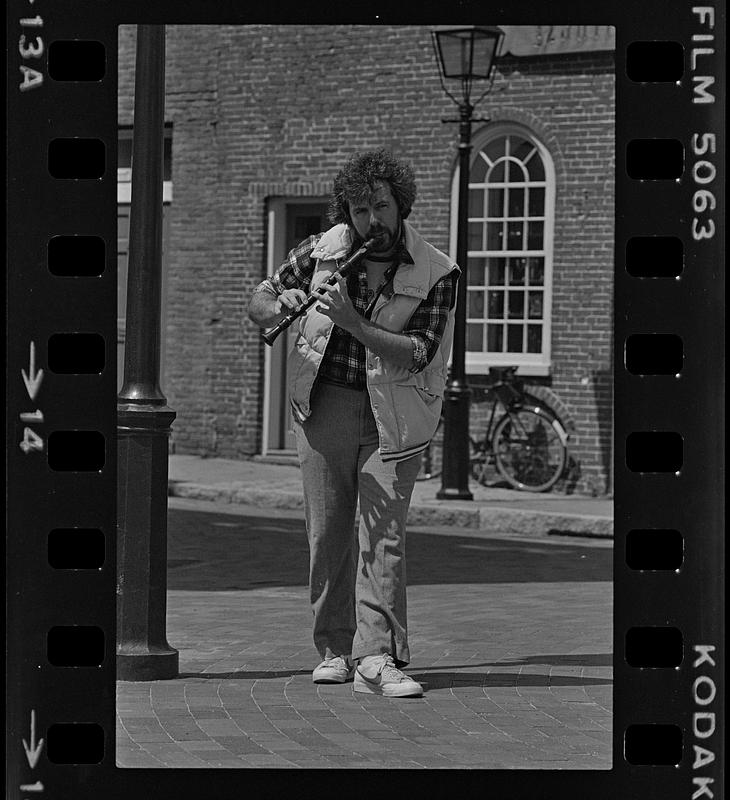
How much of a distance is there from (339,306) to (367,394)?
0.52 meters

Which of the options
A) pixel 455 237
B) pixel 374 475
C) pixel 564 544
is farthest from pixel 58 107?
pixel 455 237

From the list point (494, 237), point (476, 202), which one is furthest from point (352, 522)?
point (476, 202)

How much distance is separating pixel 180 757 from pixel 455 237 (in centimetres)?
764

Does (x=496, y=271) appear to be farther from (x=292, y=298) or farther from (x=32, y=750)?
(x=32, y=750)

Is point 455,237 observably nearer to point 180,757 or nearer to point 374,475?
point 374,475

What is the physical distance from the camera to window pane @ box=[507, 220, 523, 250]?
22.7ft

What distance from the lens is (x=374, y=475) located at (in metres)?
4.98

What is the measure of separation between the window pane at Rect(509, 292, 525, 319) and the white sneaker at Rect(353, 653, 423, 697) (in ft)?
8.50

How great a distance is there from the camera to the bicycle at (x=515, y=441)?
987 cm

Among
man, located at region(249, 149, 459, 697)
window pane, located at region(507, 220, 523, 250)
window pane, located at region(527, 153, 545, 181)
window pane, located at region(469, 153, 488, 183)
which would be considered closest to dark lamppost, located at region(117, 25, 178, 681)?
man, located at region(249, 149, 459, 697)

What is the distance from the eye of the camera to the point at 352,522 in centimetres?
514

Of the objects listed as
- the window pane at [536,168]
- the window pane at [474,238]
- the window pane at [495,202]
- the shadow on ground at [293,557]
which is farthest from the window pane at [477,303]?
the shadow on ground at [293,557]

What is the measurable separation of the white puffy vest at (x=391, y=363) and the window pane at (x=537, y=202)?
1.81 meters

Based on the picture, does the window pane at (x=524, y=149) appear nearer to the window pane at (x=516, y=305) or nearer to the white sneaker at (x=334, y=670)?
the window pane at (x=516, y=305)
